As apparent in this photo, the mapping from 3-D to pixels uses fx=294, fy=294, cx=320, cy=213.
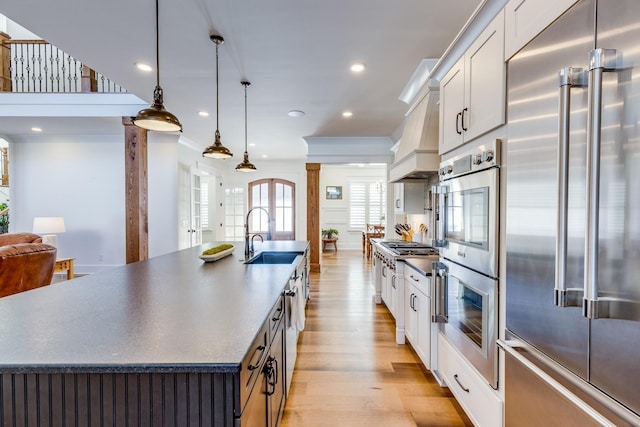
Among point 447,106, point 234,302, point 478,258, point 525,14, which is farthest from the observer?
point 447,106

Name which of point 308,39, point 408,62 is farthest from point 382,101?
point 308,39

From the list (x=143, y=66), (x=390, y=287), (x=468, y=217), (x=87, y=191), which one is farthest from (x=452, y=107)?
(x=87, y=191)

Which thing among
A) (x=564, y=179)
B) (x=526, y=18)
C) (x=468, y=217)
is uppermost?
(x=526, y=18)

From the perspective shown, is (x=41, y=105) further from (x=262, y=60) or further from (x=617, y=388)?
(x=617, y=388)

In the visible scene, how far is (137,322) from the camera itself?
3.83ft

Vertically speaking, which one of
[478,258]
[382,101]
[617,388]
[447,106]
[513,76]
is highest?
[382,101]

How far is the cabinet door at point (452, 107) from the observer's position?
1.89m

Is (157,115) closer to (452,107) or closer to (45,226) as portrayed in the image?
(452,107)

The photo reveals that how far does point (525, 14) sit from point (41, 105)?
19.8 feet

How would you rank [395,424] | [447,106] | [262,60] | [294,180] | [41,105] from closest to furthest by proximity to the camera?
[395,424] < [447,106] < [262,60] < [41,105] < [294,180]

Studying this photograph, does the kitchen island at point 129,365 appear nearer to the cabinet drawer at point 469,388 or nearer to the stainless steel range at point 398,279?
the cabinet drawer at point 469,388

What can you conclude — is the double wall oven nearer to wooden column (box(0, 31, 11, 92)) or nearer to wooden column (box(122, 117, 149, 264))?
wooden column (box(122, 117, 149, 264))

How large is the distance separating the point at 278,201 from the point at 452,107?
692cm

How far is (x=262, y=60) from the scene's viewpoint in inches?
111
